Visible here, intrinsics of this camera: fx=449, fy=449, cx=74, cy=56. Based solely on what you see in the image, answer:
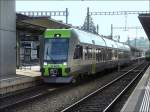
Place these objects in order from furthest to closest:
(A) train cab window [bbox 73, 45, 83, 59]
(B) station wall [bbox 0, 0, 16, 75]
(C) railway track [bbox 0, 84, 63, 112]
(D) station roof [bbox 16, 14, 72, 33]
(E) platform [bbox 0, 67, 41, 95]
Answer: (D) station roof [bbox 16, 14, 72, 33], (B) station wall [bbox 0, 0, 16, 75], (A) train cab window [bbox 73, 45, 83, 59], (E) platform [bbox 0, 67, 41, 95], (C) railway track [bbox 0, 84, 63, 112]

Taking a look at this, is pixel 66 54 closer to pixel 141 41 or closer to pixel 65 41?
pixel 65 41

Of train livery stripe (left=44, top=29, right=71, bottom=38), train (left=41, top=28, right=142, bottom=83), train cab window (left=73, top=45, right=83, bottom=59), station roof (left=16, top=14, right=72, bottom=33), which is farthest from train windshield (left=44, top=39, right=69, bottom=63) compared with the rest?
station roof (left=16, top=14, right=72, bottom=33)

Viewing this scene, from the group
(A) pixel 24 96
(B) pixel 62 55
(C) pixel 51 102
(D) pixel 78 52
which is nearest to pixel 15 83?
(A) pixel 24 96

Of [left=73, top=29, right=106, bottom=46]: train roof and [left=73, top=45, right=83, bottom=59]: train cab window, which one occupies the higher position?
[left=73, top=29, right=106, bottom=46]: train roof

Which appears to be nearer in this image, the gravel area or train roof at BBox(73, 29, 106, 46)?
the gravel area

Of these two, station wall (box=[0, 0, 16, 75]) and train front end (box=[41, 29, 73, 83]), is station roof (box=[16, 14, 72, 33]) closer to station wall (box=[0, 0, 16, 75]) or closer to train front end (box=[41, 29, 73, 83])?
station wall (box=[0, 0, 16, 75])

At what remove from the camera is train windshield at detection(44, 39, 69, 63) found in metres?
23.0

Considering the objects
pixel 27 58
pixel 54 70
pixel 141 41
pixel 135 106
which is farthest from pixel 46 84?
pixel 141 41

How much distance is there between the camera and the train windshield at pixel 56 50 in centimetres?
2303

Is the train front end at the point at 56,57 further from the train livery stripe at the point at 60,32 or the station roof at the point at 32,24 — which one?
the station roof at the point at 32,24

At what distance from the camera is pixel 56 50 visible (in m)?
23.3

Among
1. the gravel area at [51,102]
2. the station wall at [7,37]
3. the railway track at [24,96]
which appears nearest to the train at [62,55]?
the railway track at [24,96]

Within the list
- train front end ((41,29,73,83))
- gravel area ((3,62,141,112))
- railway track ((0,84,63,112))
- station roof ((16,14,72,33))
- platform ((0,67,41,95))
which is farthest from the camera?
station roof ((16,14,72,33))

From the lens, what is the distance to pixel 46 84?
25.4 metres
